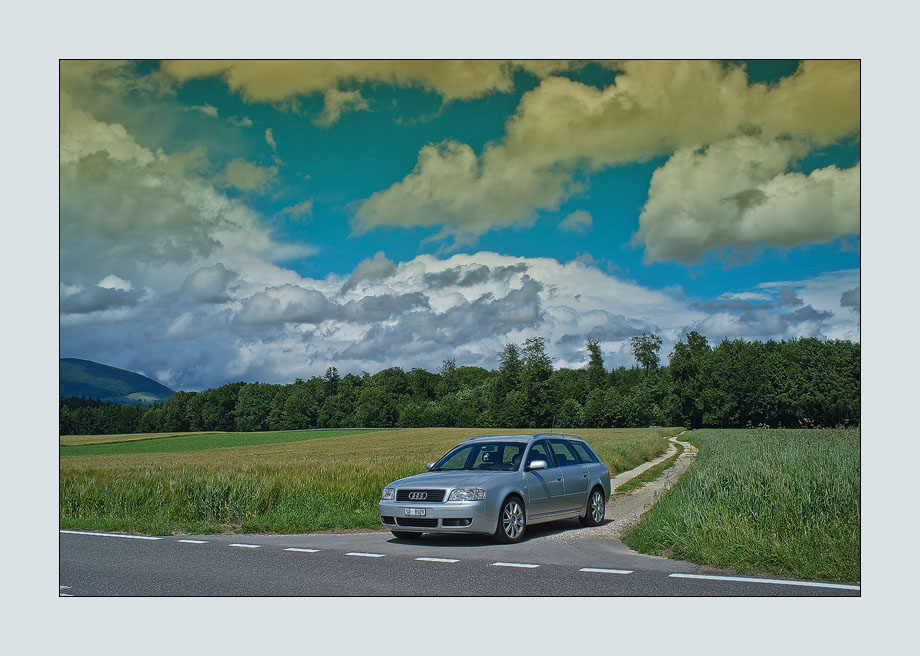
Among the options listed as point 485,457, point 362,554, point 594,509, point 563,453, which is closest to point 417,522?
point 362,554

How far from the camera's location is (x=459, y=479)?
12.2m

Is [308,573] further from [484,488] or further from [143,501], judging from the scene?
[143,501]

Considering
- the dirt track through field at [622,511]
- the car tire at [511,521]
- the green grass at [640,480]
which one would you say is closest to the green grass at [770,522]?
the dirt track through field at [622,511]

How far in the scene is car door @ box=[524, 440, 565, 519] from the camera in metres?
12.7

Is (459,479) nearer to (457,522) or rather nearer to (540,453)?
(457,522)

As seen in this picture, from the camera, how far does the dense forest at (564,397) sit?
8031cm

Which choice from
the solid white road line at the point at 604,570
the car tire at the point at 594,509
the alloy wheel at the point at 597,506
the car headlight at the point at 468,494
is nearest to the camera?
the solid white road line at the point at 604,570

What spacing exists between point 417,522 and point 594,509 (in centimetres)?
394

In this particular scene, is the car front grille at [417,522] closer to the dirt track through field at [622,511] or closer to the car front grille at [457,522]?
the car front grille at [457,522]

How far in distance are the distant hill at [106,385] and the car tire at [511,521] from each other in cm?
698

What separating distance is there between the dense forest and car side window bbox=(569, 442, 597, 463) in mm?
59354

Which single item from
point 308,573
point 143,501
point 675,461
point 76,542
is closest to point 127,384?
point 675,461

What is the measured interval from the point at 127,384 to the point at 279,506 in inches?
2526

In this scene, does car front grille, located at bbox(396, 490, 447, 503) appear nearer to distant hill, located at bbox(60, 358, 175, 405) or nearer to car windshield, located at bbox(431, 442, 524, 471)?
car windshield, located at bbox(431, 442, 524, 471)
